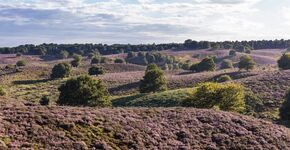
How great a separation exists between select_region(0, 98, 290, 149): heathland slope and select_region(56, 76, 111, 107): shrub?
52.9 ft

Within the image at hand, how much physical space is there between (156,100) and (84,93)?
16.1 m

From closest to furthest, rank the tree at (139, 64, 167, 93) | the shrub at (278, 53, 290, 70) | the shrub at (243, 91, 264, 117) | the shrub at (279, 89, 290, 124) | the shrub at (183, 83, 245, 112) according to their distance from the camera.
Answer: the shrub at (279, 89, 290, 124)
the shrub at (183, 83, 245, 112)
the shrub at (243, 91, 264, 117)
the tree at (139, 64, 167, 93)
the shrub at (278, 53, 290, 70)

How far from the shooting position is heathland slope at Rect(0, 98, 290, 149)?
32.7m

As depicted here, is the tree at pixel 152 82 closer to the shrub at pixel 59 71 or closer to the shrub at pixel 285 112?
the shrub at pixel 285 112

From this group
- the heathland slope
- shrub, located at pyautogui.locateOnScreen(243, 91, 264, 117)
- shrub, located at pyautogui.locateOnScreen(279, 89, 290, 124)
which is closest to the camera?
the heathland slope

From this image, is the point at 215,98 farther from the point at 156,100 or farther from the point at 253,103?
the point at 156,100

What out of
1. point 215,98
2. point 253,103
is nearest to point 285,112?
point 215,98

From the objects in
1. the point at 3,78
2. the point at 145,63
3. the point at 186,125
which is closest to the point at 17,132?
the point at 186,125

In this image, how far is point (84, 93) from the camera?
60281 millimetres

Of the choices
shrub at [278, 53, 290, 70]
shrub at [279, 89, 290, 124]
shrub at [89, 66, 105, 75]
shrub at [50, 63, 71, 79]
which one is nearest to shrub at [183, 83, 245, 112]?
shrub at [279, 89, 290, 124]

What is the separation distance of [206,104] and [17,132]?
1272 inches

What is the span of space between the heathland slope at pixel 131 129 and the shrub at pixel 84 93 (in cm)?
1611

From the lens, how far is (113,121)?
3941cm

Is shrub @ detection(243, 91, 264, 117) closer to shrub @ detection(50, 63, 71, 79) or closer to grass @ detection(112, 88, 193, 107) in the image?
grass @ detection(112, 88, 193, 107)
